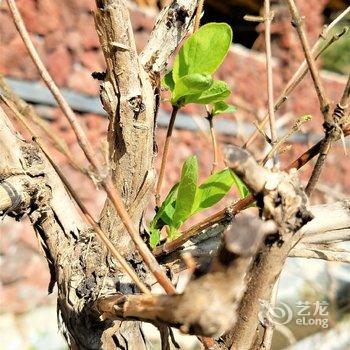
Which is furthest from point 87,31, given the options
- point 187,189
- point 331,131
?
point 331,131

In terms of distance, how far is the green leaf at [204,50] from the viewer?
0.53 m

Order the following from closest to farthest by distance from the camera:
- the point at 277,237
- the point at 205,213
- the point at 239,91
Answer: the point at 277,237, the point at 205,213, the point at 239,91

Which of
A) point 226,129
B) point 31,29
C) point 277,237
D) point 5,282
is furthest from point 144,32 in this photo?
point 277,237

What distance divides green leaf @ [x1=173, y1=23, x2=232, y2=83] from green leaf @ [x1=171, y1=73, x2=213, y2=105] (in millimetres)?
13

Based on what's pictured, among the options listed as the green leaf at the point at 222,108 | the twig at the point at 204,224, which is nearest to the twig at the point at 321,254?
the twig at the point at 204,224

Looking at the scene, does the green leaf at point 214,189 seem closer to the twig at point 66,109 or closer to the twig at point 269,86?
the twig at point 269,86

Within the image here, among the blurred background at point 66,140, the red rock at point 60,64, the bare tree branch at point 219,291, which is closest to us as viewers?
the bare tree branch at point 219,291

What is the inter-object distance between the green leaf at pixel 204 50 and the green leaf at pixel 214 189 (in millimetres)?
97

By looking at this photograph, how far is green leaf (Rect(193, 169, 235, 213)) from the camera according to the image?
22.4 inches

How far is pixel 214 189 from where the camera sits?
57 cm

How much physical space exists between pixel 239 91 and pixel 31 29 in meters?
1.21

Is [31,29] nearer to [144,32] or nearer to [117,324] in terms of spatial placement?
[144,32]

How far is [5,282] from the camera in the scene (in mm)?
2236

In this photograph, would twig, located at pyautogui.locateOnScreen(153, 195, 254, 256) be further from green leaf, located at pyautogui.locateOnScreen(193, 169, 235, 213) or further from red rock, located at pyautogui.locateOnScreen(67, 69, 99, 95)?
red rock, located at pyautogui.locateOnScreen(67, 69, 99, 95)
